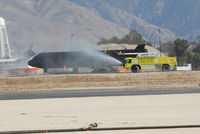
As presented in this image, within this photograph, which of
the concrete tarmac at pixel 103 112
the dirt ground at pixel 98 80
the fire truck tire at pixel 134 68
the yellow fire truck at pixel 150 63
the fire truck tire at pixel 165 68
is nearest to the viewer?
the concrete tarmac at pixel 103 112

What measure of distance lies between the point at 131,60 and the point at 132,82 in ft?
48.6

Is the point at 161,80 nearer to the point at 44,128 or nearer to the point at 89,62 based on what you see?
the point at 89,62

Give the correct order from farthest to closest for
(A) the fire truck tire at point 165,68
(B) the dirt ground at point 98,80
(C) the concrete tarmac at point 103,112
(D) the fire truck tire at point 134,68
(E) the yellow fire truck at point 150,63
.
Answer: (E) the yellow fire truck at point 150,63 → (A) the fire truck tire at point 165,68 → (D) the fire truck tire at point 134,68 → (B) the dirt ground at point 98,80 → (C) the concrete tarmac at point 103,112

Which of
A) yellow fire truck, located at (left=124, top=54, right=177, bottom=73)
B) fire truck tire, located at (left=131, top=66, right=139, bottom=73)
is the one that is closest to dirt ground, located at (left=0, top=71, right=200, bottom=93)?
fire truck tire, located at (left=131, top=66, right=139, bottom=73)

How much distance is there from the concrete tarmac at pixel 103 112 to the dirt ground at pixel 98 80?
76.9ft

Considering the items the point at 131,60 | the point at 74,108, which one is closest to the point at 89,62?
the point at 131,60

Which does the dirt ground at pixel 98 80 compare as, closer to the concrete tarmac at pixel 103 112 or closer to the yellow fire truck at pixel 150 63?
the yellow fire truck at pixel 150 63

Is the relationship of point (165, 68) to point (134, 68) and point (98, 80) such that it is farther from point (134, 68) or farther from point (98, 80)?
point (98, 80)

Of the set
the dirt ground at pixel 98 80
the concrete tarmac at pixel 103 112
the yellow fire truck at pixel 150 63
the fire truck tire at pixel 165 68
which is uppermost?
the yellow fire truck at pixel 150 63

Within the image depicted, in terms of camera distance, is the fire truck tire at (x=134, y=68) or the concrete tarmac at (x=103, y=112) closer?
the concrete tarmac at (x=103, y=112)

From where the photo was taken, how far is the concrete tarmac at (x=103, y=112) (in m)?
32.3

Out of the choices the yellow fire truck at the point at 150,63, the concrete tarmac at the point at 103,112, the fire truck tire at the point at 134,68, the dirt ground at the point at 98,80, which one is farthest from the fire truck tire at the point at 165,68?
the concrete tarmac at the point at 103,112

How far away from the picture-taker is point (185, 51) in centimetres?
18925

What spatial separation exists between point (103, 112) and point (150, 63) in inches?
2021
